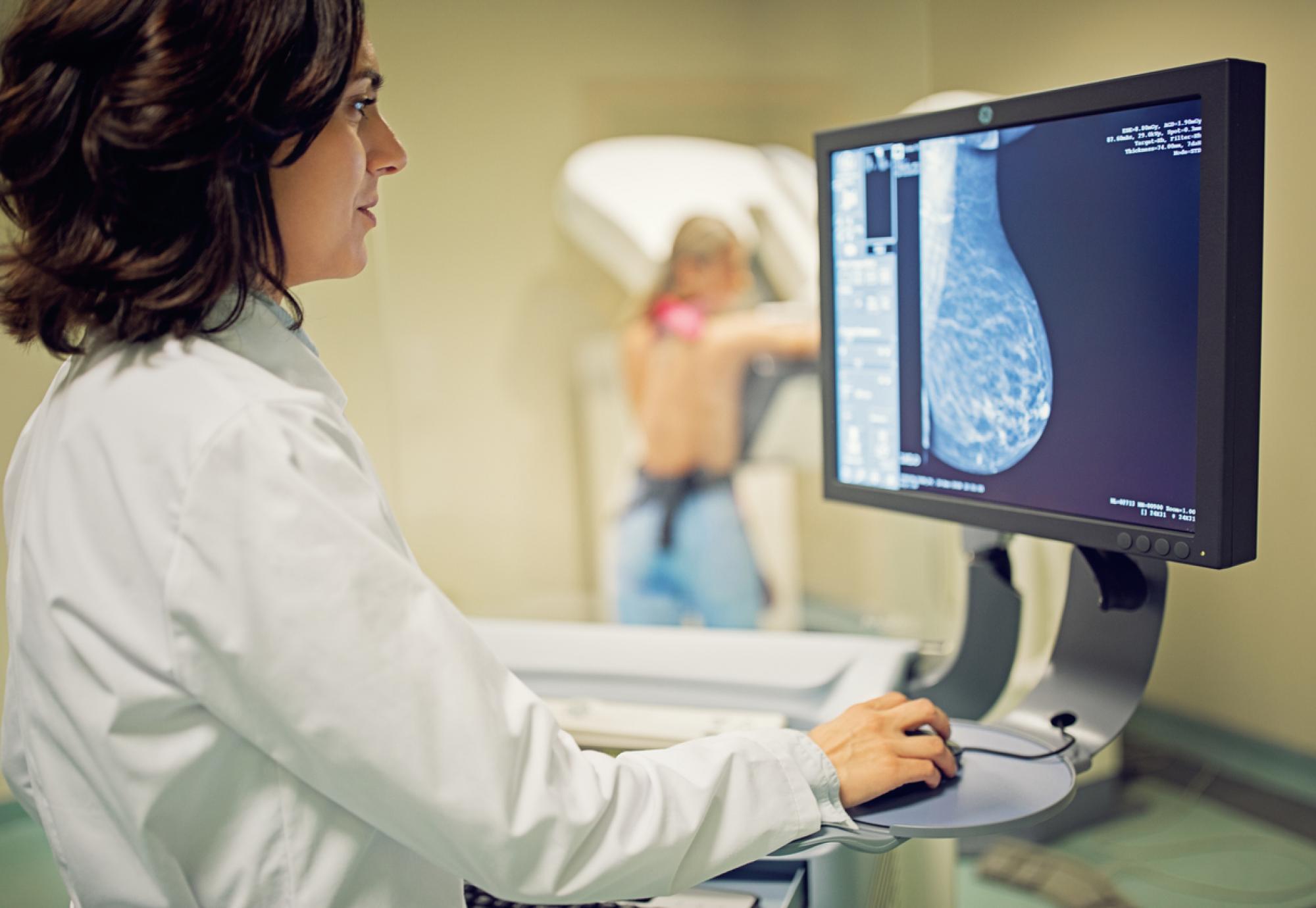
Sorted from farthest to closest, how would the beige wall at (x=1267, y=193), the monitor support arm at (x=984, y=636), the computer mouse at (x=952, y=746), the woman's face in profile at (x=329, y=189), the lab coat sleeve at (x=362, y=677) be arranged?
1. the beige wall at (x=1267, y=193)
2. the monitor support arm at (x=984, y=636)
3. the computer mouse at (x=952, y=746)
4. the woman's face in profile at (x=329, y=189)
5. the lab coat sleeve at (x=362, y=677)

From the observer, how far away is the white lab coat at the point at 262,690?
594mm

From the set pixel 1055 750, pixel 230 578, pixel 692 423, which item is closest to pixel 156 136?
pixel 230 578

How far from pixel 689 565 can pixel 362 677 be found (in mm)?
2391

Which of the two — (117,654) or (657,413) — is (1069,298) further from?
(657,413)

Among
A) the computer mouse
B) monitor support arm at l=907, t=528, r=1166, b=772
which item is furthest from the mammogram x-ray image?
the computer mouse

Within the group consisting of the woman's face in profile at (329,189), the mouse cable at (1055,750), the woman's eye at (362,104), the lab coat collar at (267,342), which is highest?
the woman's eye at (362,104)

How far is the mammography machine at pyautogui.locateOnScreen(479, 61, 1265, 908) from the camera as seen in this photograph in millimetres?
766

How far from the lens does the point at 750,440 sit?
2971 millimetres

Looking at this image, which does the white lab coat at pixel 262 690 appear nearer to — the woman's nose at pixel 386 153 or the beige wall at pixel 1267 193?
the woman's nose at pixel 386 153

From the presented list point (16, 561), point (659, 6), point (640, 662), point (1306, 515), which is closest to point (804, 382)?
point (659, 6)

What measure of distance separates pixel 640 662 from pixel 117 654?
62 centimetres

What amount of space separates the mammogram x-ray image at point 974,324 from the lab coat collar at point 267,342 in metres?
0.51

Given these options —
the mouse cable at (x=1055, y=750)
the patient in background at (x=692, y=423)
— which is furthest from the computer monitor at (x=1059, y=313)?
the patient in background at (x=692, y=423)

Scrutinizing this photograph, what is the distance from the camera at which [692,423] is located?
2.93 meters
